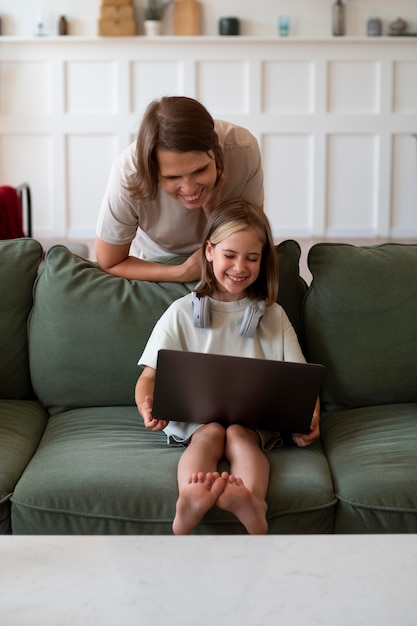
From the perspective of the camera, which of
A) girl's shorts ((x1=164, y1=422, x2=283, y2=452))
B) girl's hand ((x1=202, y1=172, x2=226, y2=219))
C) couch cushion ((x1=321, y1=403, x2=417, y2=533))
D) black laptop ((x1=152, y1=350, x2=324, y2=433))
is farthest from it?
girl's hand ((x1=202, y1=172, x2=226, y2=219))

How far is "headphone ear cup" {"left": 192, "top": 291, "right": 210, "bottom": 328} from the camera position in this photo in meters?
2.24

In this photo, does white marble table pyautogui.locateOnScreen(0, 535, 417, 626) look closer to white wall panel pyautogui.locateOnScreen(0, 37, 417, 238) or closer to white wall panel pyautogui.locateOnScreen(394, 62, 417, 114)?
white wall panel pyautogui.locateOnScreen(0, 37, 417, 238)

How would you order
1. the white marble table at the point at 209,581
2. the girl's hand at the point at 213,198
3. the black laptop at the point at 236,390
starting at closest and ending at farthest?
the white marble table at the point at 209,581
the black laptop at the point at 236,390
the girl's hand at the point at 213,198

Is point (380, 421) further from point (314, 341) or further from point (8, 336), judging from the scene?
point (8, 336)

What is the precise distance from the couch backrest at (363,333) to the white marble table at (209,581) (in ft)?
2.93

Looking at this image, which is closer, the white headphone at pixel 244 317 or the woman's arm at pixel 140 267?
the white headphone at pixel 244 317

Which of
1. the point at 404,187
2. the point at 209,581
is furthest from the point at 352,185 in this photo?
the point at 209,581

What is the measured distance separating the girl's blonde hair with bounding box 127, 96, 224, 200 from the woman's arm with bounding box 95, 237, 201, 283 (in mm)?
220

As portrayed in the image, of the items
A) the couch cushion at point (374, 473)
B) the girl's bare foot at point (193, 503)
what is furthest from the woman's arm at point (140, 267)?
the girl's bare foot at point (193, 503)

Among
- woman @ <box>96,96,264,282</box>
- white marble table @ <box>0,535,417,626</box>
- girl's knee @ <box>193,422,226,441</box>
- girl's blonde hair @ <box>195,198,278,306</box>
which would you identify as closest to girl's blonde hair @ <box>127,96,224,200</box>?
woman @ <box>96,96,264,282</box>

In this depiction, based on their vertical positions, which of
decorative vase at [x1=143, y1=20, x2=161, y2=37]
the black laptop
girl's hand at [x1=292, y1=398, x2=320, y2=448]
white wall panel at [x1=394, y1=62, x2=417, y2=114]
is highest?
decorative vase at [x1=143, y1=20, x2=161, y2=37]

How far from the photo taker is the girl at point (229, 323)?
2.08 metres

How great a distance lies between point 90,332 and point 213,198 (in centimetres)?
49

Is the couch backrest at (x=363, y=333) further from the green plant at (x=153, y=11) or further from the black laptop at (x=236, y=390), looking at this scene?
the green plant at (x=153, y=11)
